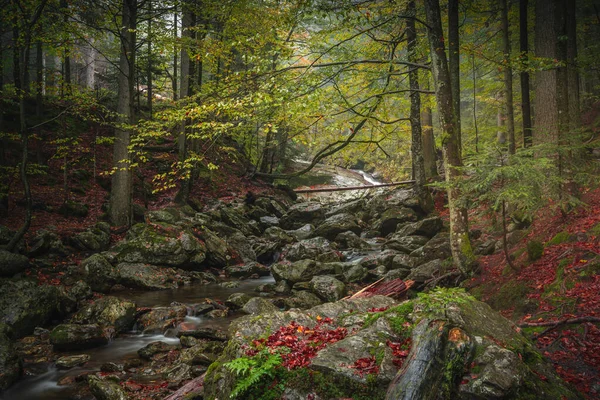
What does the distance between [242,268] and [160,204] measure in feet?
20.6

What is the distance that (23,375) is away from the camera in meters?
5.74

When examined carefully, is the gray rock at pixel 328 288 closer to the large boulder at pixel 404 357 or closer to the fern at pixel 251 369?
the large boulder at pixel 404 357

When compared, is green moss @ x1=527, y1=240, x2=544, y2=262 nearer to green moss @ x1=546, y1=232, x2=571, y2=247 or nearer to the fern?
green moss @ x1=546, y1=232, x2=571, y2=247

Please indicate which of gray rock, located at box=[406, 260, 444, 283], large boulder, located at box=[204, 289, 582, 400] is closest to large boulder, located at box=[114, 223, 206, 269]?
gray rock, located at box=[406, 260, 444, 283]

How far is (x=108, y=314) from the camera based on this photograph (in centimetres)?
777

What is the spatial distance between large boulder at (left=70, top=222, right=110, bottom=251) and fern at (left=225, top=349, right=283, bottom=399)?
9.74m

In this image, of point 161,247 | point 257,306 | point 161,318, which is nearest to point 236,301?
point 257,306

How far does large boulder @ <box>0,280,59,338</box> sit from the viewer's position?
6961mm

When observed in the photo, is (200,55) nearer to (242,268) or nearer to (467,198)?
(242,268)

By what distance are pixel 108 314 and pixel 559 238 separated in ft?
31.2

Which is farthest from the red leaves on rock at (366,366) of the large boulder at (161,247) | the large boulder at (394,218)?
the large boulder at (394,218)

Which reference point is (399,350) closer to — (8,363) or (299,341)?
(299,341)

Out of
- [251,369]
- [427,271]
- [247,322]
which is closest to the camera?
[251,369]

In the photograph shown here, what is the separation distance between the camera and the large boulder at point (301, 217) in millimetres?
18281
